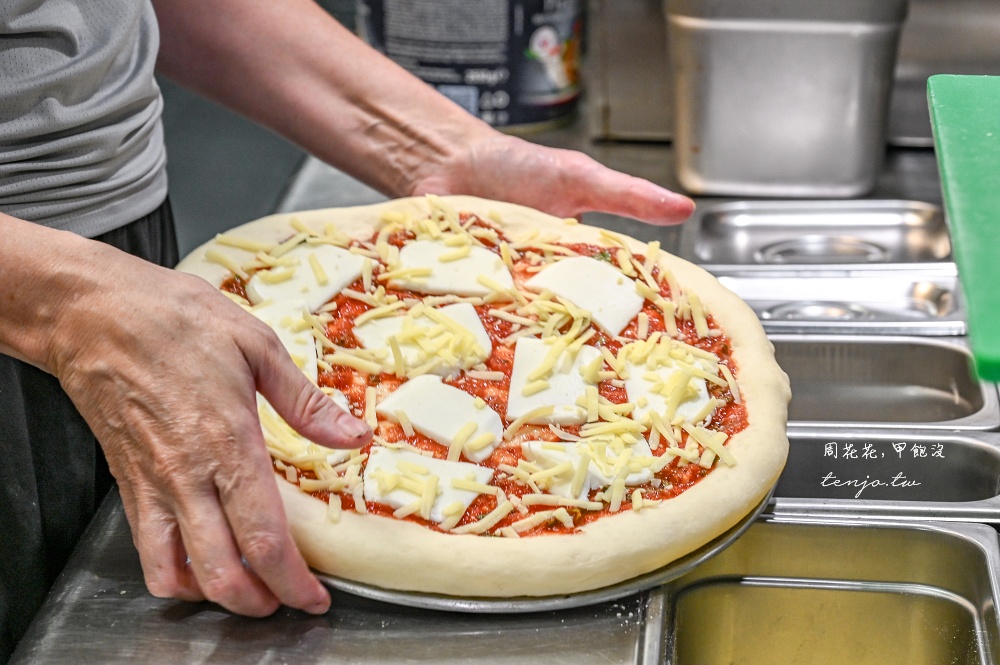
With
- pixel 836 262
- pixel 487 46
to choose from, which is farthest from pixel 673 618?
pixel 487 46

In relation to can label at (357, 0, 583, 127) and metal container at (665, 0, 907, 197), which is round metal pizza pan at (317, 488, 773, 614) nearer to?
metal container at (665, 0, 907, 197)

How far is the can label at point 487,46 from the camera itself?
2.12 meters

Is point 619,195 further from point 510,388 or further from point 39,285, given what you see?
point 39,285

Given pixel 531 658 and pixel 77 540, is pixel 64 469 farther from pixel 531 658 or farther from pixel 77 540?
pixel 531 658

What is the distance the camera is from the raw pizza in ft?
3.41

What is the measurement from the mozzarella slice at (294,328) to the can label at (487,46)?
97 centimetres

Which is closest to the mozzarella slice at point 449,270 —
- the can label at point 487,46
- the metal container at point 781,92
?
the metal container at point 781,92

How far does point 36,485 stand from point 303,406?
18.1 inches

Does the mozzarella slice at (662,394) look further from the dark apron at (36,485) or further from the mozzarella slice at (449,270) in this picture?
the dark apron at (36,485)

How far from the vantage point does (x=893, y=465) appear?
136 centimetres

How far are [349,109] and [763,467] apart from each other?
2.87ft

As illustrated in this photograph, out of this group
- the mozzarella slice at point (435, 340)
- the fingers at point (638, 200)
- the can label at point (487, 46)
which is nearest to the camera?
the mozzarella slice at point (435, 340)

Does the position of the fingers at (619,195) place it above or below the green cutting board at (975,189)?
below

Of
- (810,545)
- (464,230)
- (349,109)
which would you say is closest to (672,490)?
(810,545)
